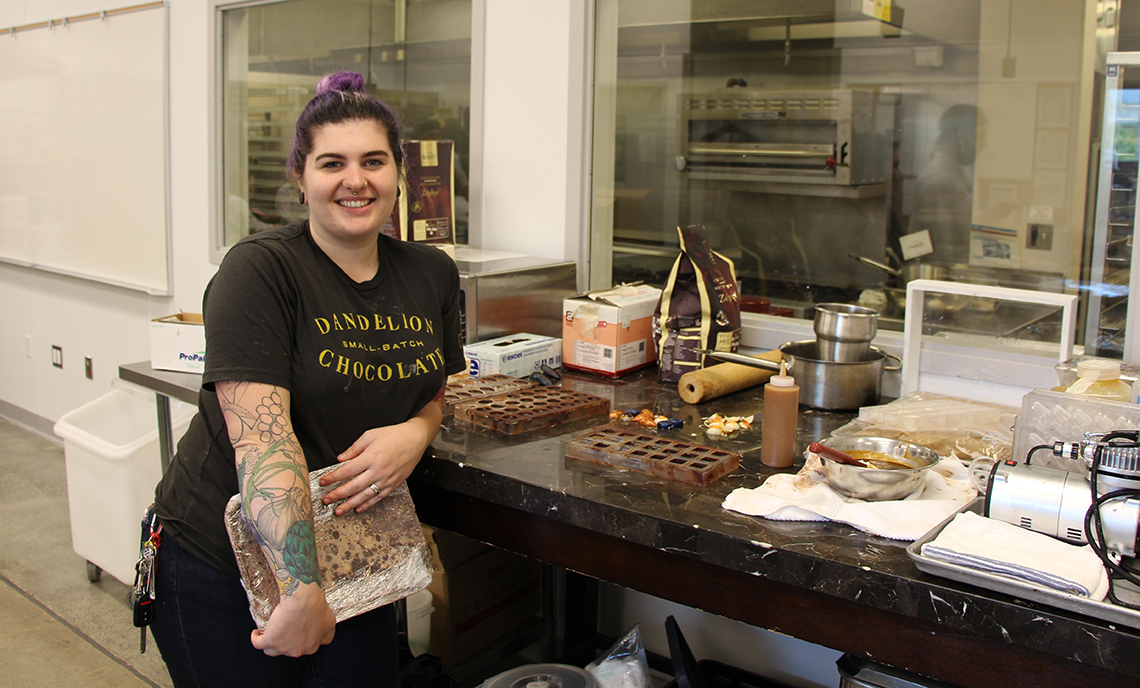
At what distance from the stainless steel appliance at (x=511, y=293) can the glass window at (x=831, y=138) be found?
0.73 feet

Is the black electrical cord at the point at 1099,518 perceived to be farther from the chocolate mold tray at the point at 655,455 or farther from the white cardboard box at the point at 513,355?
the white cardboard box at the point at 513,355

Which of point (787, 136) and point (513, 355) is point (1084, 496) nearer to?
point (513, 355)

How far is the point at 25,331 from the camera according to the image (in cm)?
488

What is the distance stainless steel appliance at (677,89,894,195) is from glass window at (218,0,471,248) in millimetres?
1441

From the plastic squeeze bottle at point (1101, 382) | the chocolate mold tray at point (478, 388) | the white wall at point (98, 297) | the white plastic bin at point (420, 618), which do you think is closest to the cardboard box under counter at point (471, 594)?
the white plastic bin at point (420, 618)

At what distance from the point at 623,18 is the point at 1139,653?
2175 millimetres

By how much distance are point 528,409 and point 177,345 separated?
1160mm

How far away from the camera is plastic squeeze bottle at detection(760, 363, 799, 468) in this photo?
1640 millimetres

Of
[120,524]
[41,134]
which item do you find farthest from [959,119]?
[41,134]

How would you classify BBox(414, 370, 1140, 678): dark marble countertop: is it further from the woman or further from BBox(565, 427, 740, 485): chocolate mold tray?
the woman

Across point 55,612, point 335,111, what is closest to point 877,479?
point 335,111

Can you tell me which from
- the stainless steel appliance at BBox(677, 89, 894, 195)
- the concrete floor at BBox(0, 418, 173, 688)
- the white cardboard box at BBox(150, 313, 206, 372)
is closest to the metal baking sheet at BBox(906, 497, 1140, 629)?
the white cardboard box at BBox(150, 313, 206, 372)

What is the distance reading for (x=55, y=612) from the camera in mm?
2998

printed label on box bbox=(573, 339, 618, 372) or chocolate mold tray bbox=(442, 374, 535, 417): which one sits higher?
printed label on box bbox=(573, 339, 618, 372)
